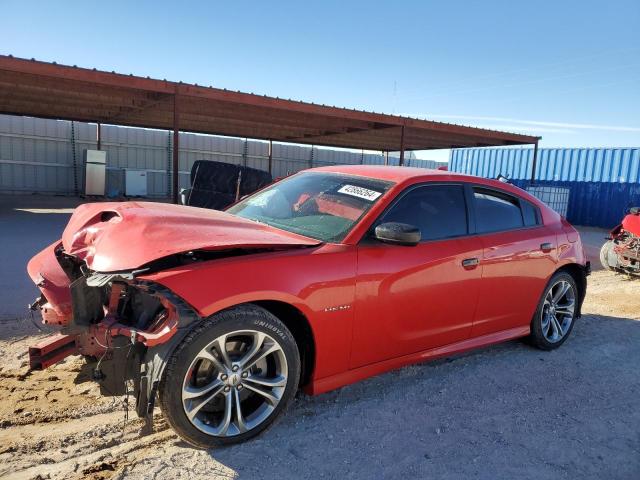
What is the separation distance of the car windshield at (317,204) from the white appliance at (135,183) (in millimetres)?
19674

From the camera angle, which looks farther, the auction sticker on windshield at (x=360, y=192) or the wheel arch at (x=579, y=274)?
the wheel arch at (x=579, y=274)

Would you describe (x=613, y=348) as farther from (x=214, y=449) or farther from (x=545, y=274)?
(x=214, y=449)

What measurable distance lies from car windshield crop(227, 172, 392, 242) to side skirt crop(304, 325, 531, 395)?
89 centimetres

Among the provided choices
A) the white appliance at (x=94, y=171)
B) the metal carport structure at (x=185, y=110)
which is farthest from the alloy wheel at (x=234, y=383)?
the white appliance at (x=94, y=171)

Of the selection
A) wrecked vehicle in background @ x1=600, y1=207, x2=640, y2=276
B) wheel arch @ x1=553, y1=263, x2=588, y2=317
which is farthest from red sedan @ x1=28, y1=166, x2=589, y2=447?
wrecked vehicle in background @ x1=600, y1=207, x2=640, y2=276

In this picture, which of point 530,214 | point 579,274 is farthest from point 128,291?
point 579,274

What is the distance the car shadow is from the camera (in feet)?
8.32

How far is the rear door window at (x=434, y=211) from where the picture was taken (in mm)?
3371

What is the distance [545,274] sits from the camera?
427 centimetres

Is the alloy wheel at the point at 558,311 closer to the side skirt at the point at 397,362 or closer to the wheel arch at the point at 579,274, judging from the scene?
the wheel arch at the point at 579,274

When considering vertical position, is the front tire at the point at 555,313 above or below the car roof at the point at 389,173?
below

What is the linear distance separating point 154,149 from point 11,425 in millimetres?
22651

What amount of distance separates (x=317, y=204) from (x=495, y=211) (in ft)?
5.36

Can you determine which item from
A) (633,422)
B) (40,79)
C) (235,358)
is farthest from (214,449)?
(40,79)
